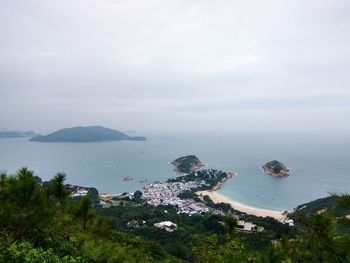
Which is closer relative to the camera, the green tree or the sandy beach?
the green tree

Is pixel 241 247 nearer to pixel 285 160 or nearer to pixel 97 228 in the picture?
pixel 97 228

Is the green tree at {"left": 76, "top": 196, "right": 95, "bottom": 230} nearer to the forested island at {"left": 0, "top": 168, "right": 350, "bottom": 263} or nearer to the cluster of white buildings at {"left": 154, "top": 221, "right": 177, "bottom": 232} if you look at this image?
the forested island at {"left": 0, "top": 168, "right": 350, "bottom": 263}

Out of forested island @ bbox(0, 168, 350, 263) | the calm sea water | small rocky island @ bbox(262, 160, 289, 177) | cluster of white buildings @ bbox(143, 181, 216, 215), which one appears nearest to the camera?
forested island @ bbox(0, 168, 350, 263)

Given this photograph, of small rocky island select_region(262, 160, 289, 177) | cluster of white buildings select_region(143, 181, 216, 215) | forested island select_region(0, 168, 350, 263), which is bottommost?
cluster of white buildings select_region(143, 181, 216, 215)

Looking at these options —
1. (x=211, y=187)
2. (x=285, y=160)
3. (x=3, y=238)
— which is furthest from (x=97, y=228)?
(x=285, y=160)

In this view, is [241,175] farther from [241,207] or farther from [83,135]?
[83,135]

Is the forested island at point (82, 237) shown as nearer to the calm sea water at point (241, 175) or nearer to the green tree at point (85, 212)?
the green tree at point (85, 212)

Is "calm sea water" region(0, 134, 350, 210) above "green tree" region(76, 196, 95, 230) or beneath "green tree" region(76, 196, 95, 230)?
beneath

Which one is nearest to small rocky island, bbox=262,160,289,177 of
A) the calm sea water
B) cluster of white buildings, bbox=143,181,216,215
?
the calm sea water
